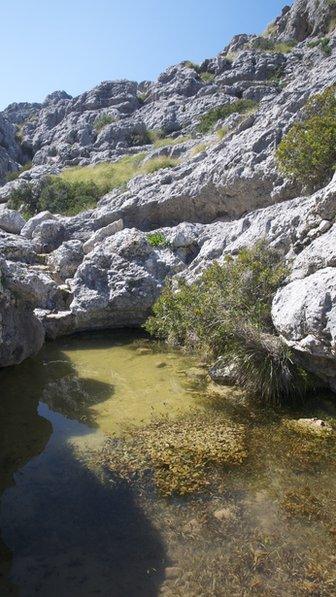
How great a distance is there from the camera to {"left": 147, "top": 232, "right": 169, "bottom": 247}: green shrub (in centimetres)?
2292

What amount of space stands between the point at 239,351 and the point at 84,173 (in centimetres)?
3738

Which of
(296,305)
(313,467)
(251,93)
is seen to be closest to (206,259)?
(296,305)

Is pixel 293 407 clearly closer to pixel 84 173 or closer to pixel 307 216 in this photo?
pixel 307 216

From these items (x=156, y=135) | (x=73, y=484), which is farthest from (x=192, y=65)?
(x=73, y=484)

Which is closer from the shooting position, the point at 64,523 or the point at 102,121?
the point at 64,523

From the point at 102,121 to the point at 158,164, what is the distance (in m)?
33.4

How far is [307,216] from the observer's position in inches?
578

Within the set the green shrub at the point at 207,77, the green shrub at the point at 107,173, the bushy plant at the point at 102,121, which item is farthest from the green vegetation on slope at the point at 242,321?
the green shrub at the point at 207,77

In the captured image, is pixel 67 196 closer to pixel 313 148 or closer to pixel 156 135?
pixel 156 135

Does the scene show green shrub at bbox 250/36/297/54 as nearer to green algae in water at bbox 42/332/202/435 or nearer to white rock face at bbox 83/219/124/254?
white rock face at bbox 83/219/124/254

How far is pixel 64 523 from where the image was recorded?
7.84 m

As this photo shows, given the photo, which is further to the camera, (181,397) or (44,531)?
(181,397)

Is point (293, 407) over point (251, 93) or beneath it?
beneath

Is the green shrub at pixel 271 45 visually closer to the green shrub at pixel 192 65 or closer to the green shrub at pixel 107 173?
the green shrub at pixel 192 65
